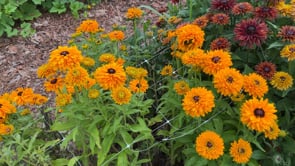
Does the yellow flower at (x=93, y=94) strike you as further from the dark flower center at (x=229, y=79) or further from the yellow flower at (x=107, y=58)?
the dark flower center at (x=229, y=79)

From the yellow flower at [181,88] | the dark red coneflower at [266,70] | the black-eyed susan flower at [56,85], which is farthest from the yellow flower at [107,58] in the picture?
the dark red coneflower at [266,70]

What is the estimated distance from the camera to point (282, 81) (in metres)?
1.92

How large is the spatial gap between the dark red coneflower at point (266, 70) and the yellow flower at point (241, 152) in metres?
0.35

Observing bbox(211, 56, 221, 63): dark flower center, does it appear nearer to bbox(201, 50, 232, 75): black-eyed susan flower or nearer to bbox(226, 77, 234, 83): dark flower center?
bbox(201, 50, 232, 75): black-eyed susan flower

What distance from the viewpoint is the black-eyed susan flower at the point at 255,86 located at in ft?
5.84

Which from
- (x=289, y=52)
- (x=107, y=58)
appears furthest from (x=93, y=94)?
(x=289, y=52)

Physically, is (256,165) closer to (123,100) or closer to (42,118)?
(123,100)

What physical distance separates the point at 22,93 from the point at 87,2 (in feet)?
7.54

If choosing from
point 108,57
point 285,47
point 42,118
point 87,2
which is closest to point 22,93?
point 42,118

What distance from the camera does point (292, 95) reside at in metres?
2.07

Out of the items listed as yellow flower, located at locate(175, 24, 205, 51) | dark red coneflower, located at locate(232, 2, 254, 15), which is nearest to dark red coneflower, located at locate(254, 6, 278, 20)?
dark red coneflower, located at locate(232, 2, 254, 15)

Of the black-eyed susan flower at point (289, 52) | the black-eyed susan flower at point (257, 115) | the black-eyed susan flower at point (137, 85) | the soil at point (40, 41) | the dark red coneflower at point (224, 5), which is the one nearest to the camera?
the black-eyed susan flower at point (257, 115)

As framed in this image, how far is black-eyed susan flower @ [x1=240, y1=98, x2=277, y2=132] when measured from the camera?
1.66m

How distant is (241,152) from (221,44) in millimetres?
587
